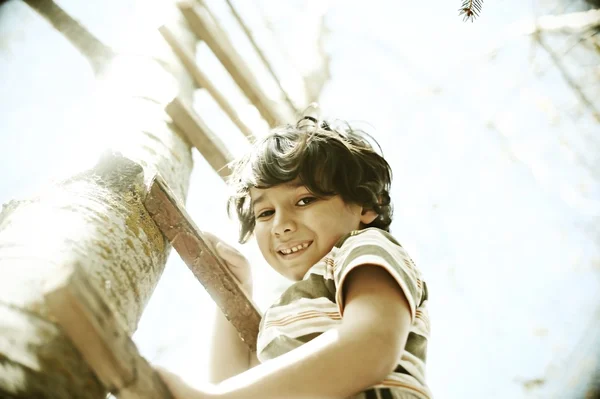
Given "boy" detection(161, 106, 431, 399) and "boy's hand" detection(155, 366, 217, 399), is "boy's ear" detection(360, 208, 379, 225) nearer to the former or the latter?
"boy" detection(161, 106, 431, 399)

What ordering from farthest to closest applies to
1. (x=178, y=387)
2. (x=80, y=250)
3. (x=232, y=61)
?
(x=232, y=61)
(x=80, y=250)
(x=178, y=387)

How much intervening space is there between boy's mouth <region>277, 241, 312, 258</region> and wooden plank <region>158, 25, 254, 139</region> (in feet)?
3.42

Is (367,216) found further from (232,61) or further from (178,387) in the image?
(232,61)

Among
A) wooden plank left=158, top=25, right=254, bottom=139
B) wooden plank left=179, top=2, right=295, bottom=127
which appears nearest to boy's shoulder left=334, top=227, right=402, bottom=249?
wooden plank left=158, top=25, right=254, bottom=139

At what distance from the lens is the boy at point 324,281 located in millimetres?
803

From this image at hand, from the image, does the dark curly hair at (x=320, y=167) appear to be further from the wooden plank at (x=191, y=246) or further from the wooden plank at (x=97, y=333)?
the wooden plank at (x=97, y=333)

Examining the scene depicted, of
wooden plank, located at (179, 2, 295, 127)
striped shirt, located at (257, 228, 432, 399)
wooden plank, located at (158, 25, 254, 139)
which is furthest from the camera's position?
wooden plank, located at (179, 2, 295, 127)

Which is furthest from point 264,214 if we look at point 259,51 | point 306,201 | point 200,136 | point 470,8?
point 259,51

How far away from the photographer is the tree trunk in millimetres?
560

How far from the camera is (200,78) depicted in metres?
2.09

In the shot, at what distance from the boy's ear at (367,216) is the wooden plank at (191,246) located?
49cm

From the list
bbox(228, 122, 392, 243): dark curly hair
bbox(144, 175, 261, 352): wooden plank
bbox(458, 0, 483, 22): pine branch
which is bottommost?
bbox(144, 175, 261, 352): wooden plank

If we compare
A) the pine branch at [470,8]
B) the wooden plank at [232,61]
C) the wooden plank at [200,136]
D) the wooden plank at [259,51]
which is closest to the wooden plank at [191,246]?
the wooden plank at [200,136]

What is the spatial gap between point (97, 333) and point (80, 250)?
356 mm
